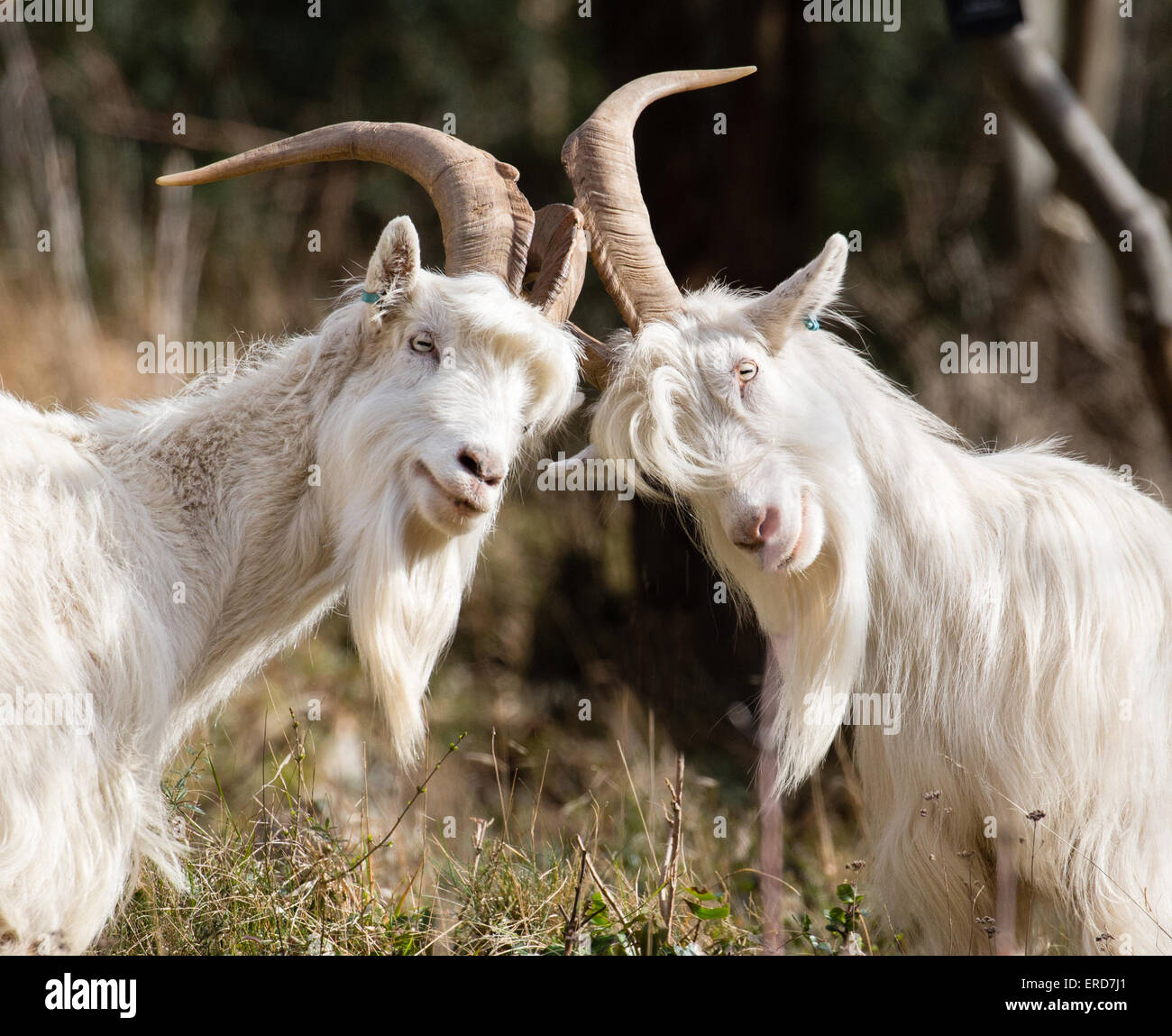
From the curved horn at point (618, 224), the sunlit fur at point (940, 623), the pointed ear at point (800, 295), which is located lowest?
the sunlit fur at point (940, 623)

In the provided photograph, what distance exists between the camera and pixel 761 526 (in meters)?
3.48

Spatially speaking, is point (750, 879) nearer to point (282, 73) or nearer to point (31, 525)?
point (31, 525)

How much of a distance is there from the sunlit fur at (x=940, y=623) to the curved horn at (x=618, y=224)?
A: 109 millimetres

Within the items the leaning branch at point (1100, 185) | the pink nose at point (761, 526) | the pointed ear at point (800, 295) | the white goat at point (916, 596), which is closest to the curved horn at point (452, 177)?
the white goat at point (916, 596)

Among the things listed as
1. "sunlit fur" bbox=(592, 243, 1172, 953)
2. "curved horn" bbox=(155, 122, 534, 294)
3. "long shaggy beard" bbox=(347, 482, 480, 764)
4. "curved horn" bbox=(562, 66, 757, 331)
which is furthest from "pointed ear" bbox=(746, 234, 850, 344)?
"long shaggy beard" bbox=(347, 482, 480, 764)

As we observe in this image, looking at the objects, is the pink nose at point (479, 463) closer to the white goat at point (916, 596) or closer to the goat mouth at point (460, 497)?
the goat mouth at point (460, 497)

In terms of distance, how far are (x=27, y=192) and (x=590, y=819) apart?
23.5ft

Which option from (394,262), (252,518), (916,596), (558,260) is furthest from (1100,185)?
(252,518)

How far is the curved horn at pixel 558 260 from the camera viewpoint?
12.0ft

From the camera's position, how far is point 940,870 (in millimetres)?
3654

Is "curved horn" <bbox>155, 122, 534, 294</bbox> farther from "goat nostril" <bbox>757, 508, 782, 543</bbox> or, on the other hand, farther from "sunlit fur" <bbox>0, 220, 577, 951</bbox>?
"goat nostril" <bbox>757, 508, 782, 543</bbox>

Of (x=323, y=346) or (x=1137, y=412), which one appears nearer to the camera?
(x=323, y=346)

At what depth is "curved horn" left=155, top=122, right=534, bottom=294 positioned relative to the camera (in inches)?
141
